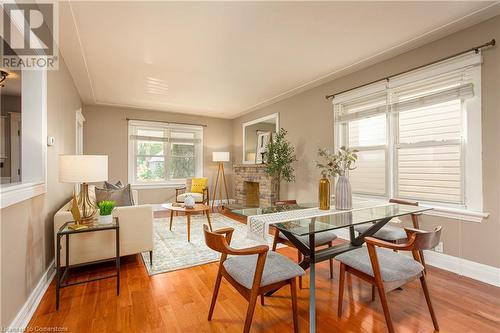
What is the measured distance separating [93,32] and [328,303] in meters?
3.53

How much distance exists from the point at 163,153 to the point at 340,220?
5367 mm

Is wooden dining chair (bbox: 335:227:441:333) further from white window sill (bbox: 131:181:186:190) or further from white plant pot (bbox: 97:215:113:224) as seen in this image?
white window sill (bbox: 131:181:186:190)

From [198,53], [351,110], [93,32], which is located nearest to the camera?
[93,32]

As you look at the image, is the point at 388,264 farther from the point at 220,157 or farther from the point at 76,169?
the point at 220,157

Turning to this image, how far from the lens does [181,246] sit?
3338 mm

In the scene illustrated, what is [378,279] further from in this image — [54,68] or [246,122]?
[246,122]

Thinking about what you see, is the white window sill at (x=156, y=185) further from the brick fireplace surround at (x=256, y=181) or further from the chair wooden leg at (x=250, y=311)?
the chair wooden leg at (x=250, y=311)

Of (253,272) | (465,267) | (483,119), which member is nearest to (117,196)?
(253,272)

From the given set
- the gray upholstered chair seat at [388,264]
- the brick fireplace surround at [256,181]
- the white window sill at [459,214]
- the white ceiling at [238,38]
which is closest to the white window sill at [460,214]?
the white window sill at [459,214]

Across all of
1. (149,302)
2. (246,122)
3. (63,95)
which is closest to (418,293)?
(149,302)

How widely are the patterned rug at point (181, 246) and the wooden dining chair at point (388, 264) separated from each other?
1.02m

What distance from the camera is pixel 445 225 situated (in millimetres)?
A: 2668

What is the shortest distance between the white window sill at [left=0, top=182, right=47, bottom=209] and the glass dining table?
1479 mm

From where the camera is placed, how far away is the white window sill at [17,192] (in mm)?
1442
